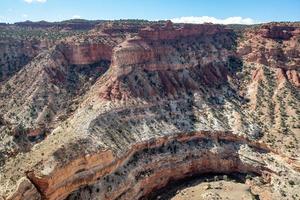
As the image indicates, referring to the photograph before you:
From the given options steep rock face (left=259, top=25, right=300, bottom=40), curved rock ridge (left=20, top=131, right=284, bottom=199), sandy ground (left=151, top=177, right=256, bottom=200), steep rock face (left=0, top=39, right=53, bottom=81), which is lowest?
sandy ground (left=151, top=177, right=256, bottom=200)

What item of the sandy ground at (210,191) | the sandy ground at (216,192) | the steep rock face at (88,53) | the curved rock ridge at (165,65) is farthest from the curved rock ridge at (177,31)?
the sandy ground at (216,192)

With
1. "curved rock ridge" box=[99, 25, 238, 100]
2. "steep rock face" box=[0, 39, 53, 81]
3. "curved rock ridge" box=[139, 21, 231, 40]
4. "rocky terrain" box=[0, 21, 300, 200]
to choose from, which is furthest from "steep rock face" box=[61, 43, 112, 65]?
"curved rock ridge" box=[99, 25, 238, 100]

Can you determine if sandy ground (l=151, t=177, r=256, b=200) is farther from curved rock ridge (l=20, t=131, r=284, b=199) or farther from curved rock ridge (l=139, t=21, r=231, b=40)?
curved rock ridge (l=139, t=21, r=231, b=40)

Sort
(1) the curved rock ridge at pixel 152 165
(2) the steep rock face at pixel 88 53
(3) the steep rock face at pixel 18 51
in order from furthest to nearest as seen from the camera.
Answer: (3) the steep rock face at pixel 18 51, (2) the steep rock face at pixel 88 53, (1) the curved rock ridge at pixel 152 165

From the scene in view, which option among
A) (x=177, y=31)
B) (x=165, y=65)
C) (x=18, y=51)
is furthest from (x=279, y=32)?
(x=18, y=51)

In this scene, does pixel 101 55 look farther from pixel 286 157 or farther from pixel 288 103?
pixel 286 157

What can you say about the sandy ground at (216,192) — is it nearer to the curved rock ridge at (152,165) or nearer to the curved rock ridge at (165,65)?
the curved rock ridge at (152,165)
